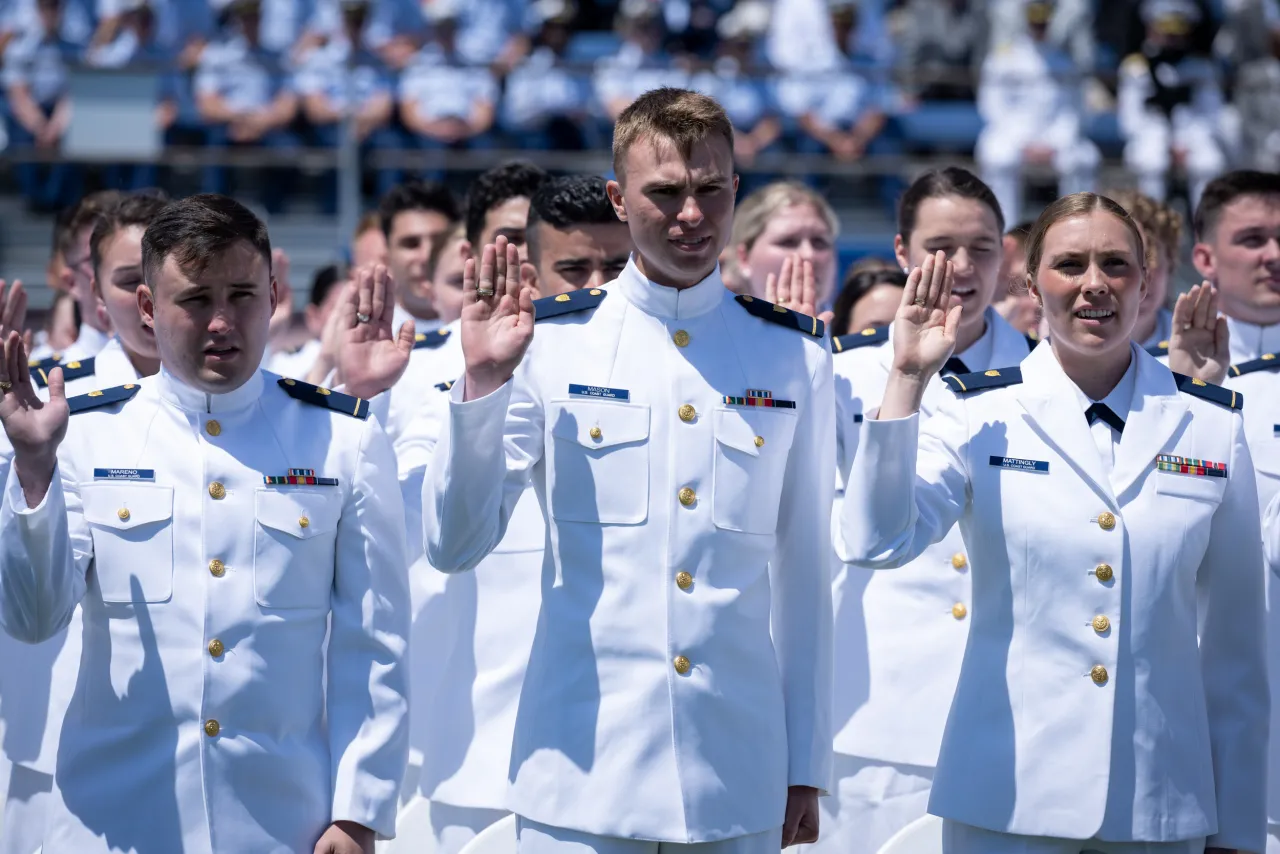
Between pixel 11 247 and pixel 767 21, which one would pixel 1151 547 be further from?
pixel 767 21

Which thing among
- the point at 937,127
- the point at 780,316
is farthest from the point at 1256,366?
the point at 937,127

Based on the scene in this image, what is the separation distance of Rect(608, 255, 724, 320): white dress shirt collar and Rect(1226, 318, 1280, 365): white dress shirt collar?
2216mm

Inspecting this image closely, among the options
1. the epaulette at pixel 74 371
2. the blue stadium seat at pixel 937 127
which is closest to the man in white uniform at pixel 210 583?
the epaulette at pixel 74 371

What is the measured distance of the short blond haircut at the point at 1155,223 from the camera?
16.8ft

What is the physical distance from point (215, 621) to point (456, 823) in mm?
1119

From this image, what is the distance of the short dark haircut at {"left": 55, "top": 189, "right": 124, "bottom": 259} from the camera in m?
5.15

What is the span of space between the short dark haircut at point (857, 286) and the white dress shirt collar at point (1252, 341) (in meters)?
0.96

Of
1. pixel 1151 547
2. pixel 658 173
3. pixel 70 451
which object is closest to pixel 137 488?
pixel 70 451

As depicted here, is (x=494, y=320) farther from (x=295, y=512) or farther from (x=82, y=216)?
(x=82, y=216)

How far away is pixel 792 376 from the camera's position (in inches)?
129

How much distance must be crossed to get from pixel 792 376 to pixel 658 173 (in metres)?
0.46

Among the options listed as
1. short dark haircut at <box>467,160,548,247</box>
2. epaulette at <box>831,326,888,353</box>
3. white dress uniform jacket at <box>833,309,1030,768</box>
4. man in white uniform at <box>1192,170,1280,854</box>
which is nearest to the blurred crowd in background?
short dark haircut at <box>467,160,548,247</box>

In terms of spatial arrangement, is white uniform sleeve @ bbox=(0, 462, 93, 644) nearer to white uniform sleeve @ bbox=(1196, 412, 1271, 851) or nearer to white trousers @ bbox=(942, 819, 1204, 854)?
white trousers @ bbox=(942, 819, 1204, 854)

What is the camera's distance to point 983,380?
136 inches
